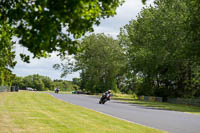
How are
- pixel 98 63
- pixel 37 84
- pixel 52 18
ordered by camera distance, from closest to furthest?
pixel 52 18 < pixel 98 63 < pixel 37 84

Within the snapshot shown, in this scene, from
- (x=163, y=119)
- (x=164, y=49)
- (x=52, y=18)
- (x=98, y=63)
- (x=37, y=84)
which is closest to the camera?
(x=52, y=18)

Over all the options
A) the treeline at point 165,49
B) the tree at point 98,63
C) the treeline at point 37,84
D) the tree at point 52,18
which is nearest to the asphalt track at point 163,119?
the tree at point 52,18

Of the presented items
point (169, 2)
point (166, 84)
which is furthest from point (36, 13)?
point (166, 84)

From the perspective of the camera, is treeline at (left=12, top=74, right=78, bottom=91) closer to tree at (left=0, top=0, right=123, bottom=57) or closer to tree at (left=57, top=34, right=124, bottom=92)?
tree at (left=57, top=34, right=124, bottom=92)

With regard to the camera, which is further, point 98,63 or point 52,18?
point 98,63

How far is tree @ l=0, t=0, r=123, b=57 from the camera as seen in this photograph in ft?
21.5

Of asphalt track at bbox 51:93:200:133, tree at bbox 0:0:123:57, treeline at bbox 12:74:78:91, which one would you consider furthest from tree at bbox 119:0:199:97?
treeline at bbox 12:74:78:91

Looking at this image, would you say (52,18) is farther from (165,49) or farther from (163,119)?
(165,49)

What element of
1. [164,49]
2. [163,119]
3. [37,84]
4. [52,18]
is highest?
[37,84]

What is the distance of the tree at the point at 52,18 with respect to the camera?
6.57m

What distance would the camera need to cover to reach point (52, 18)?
665cm

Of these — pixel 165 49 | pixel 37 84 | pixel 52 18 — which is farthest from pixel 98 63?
pixel 37 84

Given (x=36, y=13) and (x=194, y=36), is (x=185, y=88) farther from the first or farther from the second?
(x=36, y=13)

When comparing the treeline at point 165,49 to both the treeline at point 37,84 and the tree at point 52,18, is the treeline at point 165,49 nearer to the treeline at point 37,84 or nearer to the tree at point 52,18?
the tree at point 52,18
